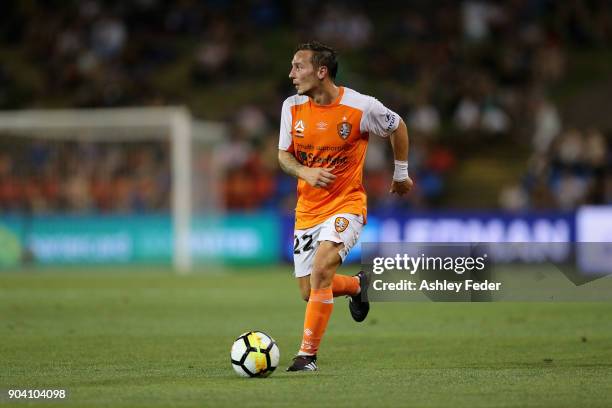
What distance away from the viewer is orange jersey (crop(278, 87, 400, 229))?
30.1ft

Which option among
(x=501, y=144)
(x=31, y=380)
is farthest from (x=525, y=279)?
(x=501, y=144)

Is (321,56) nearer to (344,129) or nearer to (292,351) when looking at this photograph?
(344,129)

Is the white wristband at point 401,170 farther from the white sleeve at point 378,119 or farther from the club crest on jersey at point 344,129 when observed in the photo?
the club crest on jersey at point 344,129

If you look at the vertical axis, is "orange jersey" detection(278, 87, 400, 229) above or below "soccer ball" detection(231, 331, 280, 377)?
above

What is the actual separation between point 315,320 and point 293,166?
3.89 ft

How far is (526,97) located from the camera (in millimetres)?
27953

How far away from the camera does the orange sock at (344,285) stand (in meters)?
9.61

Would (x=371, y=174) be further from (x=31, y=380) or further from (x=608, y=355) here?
(x=31, y=380)

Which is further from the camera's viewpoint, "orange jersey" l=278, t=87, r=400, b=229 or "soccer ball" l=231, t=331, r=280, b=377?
"orange jersey" l=278, t=87, r=400, b=229

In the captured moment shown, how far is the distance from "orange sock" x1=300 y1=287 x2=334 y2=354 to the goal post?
49.9 ft

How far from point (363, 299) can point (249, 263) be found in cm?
1543

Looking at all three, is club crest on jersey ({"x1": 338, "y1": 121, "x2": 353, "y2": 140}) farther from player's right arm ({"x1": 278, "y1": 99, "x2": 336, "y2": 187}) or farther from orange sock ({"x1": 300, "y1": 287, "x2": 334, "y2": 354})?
orange sock ({"x1": 300, "y1": 287, "x2": 334, "y2": 354})

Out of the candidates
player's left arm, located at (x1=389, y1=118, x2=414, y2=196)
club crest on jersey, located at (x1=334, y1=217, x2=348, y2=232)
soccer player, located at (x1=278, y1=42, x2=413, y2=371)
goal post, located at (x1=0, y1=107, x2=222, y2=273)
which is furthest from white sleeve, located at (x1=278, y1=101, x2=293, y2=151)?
goal post, located at (x1=0, y1=107, x2=222, y2=273)

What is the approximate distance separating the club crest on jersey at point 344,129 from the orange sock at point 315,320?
1204 mm
